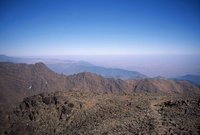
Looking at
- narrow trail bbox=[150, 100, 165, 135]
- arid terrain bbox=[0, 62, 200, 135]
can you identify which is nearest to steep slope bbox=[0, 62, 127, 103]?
arid terrain bbox=[0, 62, 200, 135]

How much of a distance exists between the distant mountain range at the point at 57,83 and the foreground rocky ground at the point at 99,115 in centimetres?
4927

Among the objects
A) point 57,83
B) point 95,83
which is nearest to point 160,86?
point 95,83

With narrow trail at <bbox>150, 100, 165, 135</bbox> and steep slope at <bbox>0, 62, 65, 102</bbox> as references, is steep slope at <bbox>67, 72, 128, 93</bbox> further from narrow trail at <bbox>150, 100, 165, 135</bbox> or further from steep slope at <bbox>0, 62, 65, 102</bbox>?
narrow trail at <bbox>150, 100, 165, 135</bbox>

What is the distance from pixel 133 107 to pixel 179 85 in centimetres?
8803

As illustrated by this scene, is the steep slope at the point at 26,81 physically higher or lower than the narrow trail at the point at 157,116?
lower

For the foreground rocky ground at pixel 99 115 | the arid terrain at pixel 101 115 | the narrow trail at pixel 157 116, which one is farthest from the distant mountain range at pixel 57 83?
the narrow trail at pixel 157 116

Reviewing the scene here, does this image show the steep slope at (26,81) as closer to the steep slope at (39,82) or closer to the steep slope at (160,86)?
the steep slope at (39,82)

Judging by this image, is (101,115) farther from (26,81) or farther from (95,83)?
(95,83)

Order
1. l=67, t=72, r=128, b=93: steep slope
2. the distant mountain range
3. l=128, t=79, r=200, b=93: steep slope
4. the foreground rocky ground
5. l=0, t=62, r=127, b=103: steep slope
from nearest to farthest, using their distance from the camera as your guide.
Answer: the foreground rocky ground < l=0, t=62, r=127, b=103: steep slope < the distant mountain range < l=128, t=79, r=200, b=93: steep slope < l=67, t=72, r=128, b=93: steep slope

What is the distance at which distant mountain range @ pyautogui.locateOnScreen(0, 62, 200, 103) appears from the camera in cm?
7619

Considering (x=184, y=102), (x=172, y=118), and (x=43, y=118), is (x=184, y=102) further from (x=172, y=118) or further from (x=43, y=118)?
(x=43, y=118)

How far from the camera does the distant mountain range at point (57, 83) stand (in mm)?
76188

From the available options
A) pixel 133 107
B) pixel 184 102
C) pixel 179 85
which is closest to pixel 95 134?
pixel 133 107

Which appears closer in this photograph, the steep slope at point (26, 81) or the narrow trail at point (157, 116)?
the narrow trail at point (157, 116)
